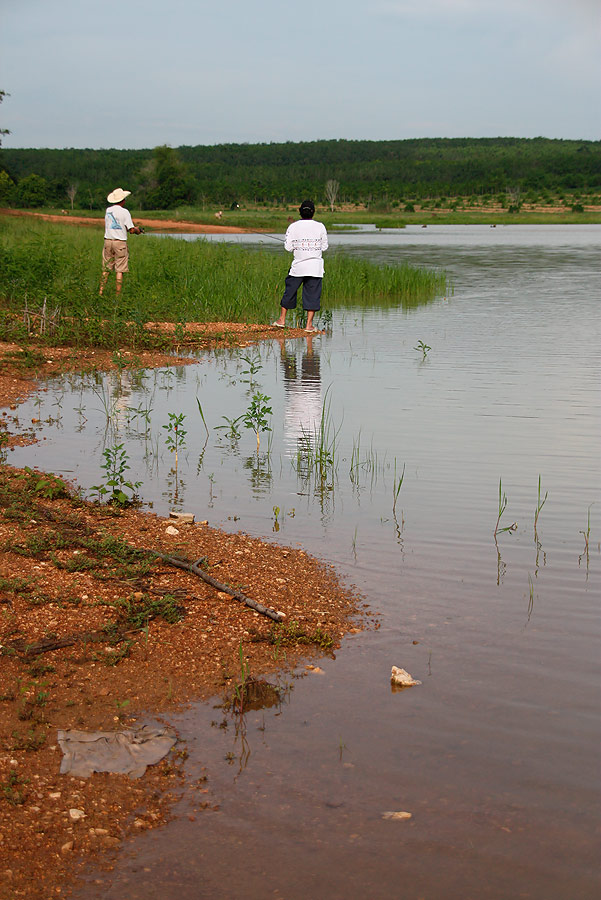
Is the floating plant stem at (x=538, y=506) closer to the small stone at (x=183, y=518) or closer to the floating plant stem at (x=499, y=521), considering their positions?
the floating plant stem at (x=499, y=521)

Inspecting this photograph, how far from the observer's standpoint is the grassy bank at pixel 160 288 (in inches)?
542

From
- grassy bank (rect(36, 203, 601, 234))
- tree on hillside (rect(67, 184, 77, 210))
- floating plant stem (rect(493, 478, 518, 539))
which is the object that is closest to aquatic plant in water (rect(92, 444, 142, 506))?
floating plant stem (rect(493, 478, 518, 539))

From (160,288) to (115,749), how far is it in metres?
14.7

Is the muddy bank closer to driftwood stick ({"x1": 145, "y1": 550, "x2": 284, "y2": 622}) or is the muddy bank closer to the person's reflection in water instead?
driftwood stick ({"x1": 145, "y1": 550, "x2": 284, "y2": 622})

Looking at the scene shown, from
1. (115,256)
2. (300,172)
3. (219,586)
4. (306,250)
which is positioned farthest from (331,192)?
(219,586)

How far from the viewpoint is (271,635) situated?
168 inches

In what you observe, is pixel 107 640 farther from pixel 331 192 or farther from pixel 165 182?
pixel 331 192

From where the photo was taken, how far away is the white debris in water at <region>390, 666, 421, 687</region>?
3.89 m

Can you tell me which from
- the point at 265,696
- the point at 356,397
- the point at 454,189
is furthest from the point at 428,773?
the point at 454,189

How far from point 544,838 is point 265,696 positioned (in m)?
1.25

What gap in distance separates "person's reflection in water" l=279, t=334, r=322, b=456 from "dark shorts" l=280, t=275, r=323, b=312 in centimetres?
76

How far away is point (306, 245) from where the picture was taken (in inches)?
580

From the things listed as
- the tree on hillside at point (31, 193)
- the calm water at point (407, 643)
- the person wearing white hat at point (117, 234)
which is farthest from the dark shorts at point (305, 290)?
the tree on hillside at point (31, 193)

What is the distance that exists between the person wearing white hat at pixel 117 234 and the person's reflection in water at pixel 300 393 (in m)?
3.07
